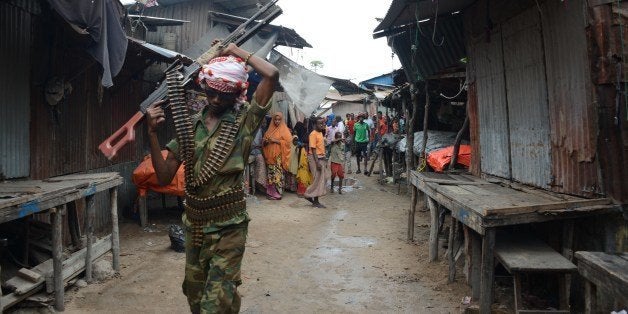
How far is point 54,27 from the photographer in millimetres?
5922

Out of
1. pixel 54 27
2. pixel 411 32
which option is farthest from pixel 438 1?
pixel 54 27

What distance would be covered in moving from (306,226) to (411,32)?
4204mm

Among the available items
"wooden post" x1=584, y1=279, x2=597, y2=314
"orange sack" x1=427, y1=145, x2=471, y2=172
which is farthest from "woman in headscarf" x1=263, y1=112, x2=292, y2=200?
"wooden post" x1=584, y1=279, x2=597, y2=314

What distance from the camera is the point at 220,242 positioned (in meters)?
3.01

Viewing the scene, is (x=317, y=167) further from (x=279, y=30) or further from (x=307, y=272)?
(x=307, y=272)

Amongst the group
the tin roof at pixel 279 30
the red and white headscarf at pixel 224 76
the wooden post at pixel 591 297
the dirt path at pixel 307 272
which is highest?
the tin roof at pixel 279 30

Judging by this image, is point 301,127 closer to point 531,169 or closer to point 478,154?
point 478,154

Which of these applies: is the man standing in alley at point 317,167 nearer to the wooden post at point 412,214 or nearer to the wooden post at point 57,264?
the wooden post at point 412,214

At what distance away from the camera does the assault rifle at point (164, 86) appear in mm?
3090

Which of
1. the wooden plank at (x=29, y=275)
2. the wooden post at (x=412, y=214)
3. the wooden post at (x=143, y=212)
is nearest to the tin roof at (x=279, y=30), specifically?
the wooden post at (x=143, y=212)

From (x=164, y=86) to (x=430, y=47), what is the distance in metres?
6.79

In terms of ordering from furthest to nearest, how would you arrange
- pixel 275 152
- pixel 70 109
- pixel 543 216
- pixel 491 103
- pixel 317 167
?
1. pixel 275 152
2. pixel 317 167
3. pixel 491 103
4. pixel 70 109
5. pixel 543 216

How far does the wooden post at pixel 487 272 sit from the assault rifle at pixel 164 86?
2.73 meters

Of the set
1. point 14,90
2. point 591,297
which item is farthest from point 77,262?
point 591,297
